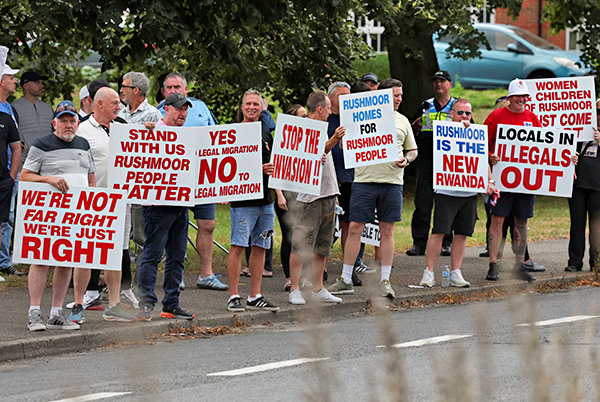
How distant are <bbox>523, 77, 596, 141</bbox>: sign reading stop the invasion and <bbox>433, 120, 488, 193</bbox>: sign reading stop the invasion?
4.54 ft

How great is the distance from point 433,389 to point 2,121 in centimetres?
638

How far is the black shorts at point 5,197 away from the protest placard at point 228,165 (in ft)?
8.43

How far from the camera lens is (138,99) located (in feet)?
31.7

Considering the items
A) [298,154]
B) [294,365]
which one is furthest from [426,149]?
[294,365]

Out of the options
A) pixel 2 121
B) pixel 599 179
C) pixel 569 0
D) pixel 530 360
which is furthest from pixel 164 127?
pixel 569 0

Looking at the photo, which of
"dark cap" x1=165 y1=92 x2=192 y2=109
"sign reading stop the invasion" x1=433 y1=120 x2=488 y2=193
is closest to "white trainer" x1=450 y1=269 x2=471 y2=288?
"sign reading stop the invasion" x1=433 y1=120 x2=488 y2=193

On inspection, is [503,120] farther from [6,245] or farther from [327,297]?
[6,245]

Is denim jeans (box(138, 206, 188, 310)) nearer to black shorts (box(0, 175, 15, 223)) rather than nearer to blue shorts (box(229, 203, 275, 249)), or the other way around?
blue shorts (box(229, 203, 275, 249))

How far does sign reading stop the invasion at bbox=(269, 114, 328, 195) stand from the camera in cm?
978

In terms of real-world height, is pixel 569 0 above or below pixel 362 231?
above

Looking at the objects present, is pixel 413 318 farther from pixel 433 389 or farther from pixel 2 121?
pixel 2 121

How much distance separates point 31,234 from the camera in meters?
8.30

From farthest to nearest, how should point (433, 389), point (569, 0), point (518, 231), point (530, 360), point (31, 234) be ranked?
point (569, 0) < point (518, 231) < point (31, 234) < point (433, 389) < point (530, 360)

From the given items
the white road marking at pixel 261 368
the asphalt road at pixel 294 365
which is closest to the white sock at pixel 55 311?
the asphalt road at pixel 294 365
